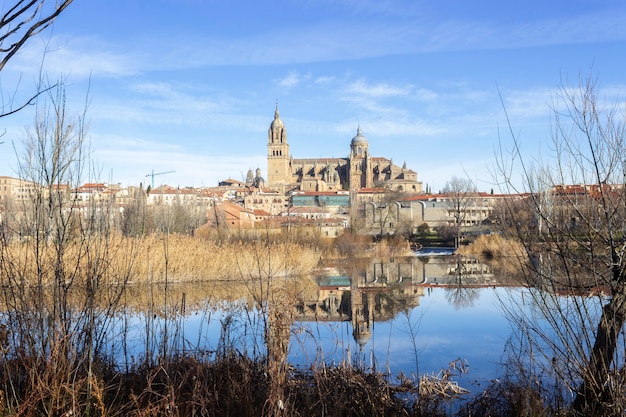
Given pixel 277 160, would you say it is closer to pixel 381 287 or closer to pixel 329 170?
pixel 329 170

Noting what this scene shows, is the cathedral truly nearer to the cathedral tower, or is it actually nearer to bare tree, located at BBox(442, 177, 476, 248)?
the cathedral tower

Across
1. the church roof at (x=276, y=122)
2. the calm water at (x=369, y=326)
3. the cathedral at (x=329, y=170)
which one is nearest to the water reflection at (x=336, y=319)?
the calm water at (x=369, y=326)

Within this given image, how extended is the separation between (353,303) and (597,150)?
367 inches

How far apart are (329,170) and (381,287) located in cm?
8842

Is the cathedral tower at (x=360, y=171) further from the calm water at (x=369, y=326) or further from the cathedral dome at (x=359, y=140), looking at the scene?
the calm water at (x=369, y=326)

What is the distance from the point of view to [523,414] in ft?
14.7

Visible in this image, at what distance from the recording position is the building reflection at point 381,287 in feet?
35.7

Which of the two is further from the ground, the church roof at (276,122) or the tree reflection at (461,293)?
the church roof at (276,122)

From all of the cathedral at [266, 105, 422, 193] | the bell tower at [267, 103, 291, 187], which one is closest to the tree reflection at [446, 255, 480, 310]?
the cathedral at [266, 105, 422, 193]

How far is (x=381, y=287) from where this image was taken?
16.1 metres

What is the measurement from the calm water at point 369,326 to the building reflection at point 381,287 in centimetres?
3

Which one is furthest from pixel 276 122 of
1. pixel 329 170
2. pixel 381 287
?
pixel 381 287

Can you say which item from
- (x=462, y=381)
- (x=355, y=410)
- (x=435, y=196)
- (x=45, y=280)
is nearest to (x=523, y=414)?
(x=355, y=410)

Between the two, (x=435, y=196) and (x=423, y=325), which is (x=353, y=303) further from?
(x=435, y=196)
